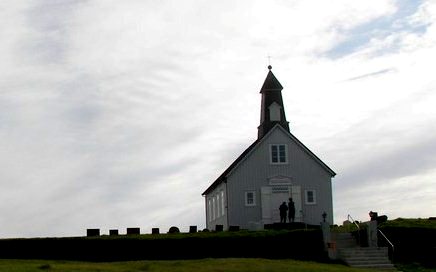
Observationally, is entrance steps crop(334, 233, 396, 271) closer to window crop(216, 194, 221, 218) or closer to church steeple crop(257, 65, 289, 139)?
window crop(216, 194, 221, 218)

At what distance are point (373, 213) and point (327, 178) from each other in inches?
469

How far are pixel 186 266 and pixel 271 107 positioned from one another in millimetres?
30520

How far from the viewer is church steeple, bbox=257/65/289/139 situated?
65.7m

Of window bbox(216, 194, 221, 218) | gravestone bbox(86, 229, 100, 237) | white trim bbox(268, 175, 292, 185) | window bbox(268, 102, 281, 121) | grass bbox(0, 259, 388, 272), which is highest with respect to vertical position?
window bbox(268, 102, 281, 121)

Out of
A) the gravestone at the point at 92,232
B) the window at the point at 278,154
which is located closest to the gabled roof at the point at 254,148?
the window at the point at 278,154

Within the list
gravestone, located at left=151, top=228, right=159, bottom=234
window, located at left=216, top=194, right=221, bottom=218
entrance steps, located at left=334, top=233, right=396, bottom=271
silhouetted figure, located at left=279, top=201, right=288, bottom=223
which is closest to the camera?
entrance steps, located at left=334, top=233, right=396, bottom=271

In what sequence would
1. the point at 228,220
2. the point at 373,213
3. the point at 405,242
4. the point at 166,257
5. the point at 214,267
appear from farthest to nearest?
the point at 228,220 < the point at 373,213 < the point at 405,242 < the point at 166,257 < the point at 214,267

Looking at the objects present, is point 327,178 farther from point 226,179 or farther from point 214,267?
point 214,267

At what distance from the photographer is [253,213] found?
197ft

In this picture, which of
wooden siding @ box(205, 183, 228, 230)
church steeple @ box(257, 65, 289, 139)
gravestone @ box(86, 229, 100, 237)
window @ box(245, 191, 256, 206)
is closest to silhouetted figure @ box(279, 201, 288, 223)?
window @ box(245, 191, 256, 206)

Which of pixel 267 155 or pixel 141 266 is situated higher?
pixel 267 155

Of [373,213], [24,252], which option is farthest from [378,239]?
[24,252]

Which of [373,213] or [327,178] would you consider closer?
[373,213]

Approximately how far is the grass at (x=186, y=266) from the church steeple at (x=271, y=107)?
2732cm
